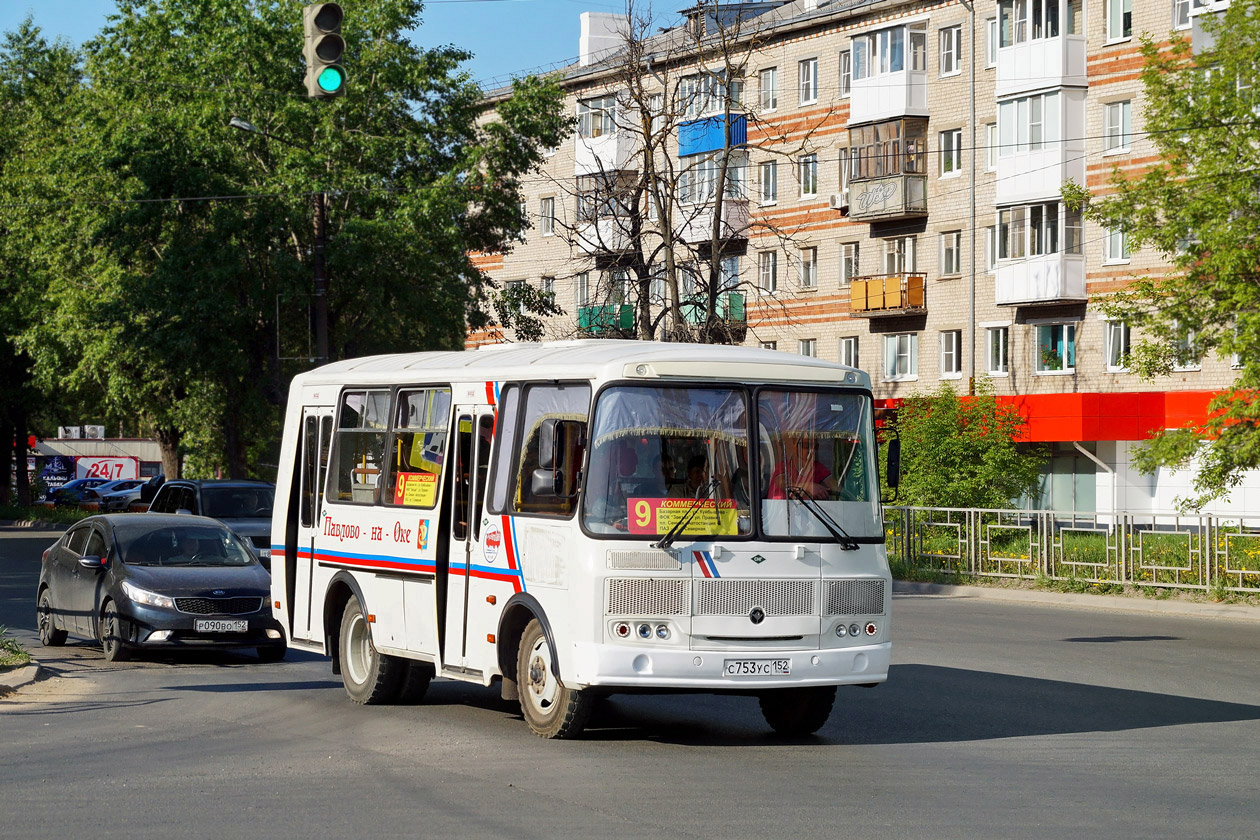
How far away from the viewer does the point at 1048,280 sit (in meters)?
47.1

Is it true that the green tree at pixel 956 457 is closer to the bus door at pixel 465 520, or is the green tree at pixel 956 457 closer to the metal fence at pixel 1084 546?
the metal fence at pixel 1084 546

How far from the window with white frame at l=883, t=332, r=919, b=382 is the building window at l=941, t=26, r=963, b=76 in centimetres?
835

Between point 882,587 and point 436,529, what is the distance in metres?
3.34

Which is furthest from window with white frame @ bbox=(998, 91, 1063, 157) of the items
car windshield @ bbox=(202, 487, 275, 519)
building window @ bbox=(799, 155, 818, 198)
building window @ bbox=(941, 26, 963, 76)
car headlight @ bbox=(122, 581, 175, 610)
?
car headlight @ bbox=(122, 581, 175, 610)

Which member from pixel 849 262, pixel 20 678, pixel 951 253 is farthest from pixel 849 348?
pixel 20 678

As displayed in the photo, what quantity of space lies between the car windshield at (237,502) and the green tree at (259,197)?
1232 centimetres

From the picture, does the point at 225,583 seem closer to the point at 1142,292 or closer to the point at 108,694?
the point at 108,694

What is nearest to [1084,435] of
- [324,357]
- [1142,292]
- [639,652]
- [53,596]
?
[1142,292]

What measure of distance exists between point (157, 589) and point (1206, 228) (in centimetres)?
1692

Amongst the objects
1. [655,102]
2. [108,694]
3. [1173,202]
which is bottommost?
[108,694]

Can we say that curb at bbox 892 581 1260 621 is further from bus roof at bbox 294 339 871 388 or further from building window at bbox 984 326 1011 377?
building window at bbox 984 326 1011 377

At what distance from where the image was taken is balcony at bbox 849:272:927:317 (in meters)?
51.2

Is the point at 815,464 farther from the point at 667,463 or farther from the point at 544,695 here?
the point at 544,695

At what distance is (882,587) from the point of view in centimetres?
1095
